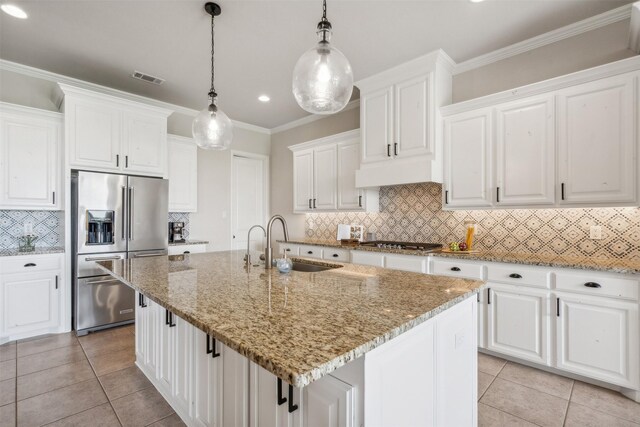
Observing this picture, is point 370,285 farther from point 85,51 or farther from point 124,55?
point 85,51

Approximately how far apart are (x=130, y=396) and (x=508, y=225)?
11.4 ft

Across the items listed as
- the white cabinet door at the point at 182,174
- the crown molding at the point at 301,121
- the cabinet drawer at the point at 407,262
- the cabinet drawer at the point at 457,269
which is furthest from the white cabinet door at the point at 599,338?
the white cabinet door at the point at 182,174

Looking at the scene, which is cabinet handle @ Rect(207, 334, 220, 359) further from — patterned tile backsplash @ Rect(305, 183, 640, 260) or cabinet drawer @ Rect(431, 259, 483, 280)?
patterned tile backsplash @ Rect(305, 183, 640, 260)

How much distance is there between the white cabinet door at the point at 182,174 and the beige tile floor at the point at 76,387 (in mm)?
1876

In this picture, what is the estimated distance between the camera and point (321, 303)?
1263mm

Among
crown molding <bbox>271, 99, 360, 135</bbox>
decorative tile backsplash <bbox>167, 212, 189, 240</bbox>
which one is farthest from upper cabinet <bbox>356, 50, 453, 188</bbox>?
decorative tile backsplash <bbox>167, 212, 189, 240</bbox>

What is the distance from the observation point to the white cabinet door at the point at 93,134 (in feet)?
10.8

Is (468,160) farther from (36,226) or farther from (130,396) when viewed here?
(36,226)

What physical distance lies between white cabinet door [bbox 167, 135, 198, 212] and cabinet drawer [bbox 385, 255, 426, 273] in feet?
9.38

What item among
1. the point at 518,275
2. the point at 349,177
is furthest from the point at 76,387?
the point at 518,275

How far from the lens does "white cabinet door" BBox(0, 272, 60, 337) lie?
9.78 ft

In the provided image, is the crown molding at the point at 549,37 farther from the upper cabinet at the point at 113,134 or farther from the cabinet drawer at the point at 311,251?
the upper cabinet at the point at 113,134

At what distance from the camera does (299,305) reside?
4.06 feet

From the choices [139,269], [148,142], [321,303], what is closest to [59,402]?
[139,269]
